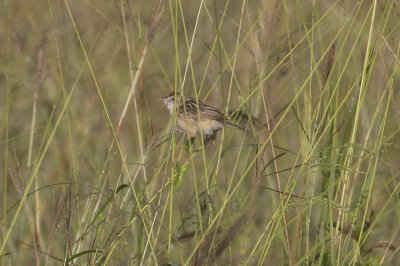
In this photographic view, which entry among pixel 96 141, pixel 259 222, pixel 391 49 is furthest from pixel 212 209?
pixel 96 141

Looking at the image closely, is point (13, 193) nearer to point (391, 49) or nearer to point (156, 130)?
point (156, 130)

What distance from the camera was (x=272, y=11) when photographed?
266 centimetres

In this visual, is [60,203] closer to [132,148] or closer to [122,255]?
[122,255]

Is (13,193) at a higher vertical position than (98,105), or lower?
lower

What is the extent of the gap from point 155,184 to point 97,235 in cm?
51

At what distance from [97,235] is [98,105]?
7.96ft

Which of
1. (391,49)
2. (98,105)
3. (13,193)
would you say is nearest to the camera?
(391,49)

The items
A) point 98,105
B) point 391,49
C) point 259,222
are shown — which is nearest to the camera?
point 391,49

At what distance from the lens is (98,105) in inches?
196

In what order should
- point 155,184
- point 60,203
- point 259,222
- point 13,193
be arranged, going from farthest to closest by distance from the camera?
point 13,193
point 259,222
point 155,184
point 60,203

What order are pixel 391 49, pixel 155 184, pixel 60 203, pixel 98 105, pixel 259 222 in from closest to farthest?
pixel 60 203 < pixel 391 49 < pixel 155 184 < pixel 259 222 < pixel 98 105

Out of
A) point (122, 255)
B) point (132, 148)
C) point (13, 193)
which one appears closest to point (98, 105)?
point (132, 148)

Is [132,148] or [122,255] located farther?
[132,148]

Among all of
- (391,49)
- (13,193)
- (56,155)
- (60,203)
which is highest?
(391,49)
